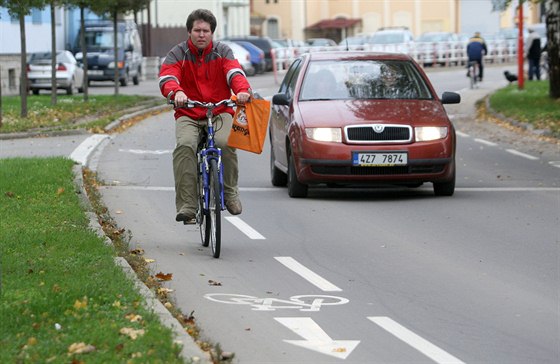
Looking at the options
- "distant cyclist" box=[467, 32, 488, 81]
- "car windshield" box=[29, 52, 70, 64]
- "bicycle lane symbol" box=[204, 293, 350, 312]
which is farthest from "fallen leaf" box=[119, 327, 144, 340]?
"distant cyclist" box=[467, 32, 488, 81]

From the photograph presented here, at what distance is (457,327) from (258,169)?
1094cm

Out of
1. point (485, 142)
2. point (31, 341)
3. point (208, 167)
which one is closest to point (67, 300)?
point (31, 341)

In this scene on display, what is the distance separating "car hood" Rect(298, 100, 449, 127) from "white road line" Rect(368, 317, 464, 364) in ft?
22.0

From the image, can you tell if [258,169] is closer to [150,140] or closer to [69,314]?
[150,140]

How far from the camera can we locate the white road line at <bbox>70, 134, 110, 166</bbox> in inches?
775

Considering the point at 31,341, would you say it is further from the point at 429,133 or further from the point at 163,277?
the point at 429,133

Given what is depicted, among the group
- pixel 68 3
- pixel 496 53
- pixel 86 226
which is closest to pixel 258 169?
pixel 86 226

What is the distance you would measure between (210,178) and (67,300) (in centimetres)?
314

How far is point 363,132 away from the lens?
576 inches

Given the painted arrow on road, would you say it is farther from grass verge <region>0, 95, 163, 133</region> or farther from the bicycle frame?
grass verge <region>0, 95, 163, 133</region>

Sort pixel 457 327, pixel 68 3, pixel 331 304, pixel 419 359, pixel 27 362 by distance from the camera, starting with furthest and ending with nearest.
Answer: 1. pixel 68 3
2. pixel 331 304
3. pixel 457 327
4. pixel 419 359
5. pixel 27 362

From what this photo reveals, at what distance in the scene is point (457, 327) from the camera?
7879 millimetres

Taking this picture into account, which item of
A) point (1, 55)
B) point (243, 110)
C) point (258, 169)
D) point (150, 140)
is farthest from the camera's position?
point (1, 55)

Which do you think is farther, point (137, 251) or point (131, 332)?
point (137, 251)
